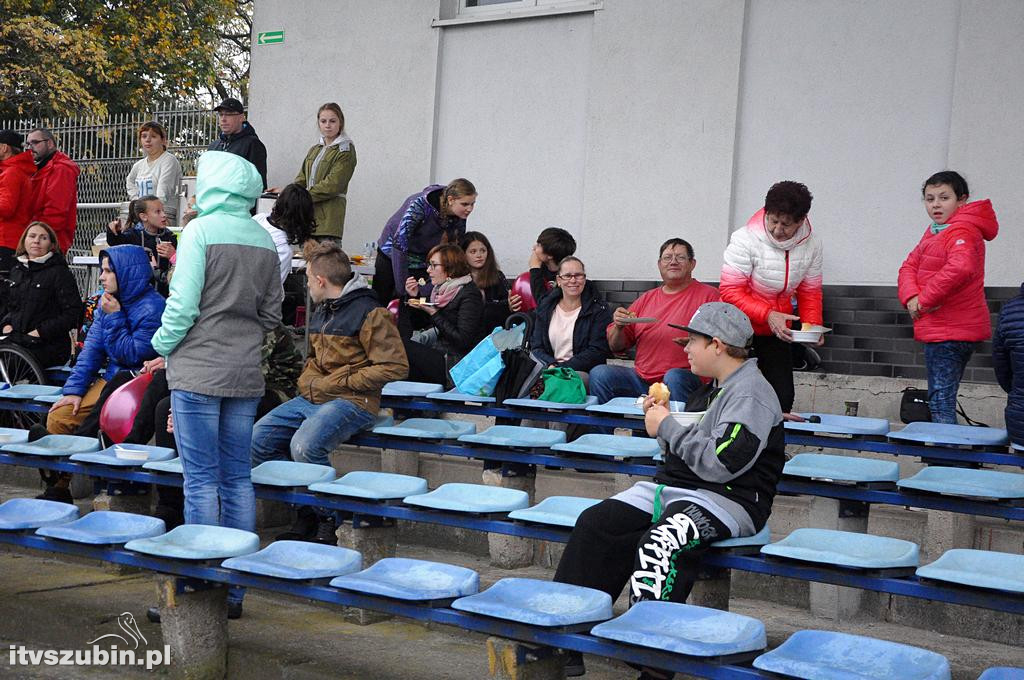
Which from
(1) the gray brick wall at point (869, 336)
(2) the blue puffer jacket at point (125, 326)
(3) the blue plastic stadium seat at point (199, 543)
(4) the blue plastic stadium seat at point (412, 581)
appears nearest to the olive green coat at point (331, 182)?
(2) the blue puffer jacket at point (125, 326)

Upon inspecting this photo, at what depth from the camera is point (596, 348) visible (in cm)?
605

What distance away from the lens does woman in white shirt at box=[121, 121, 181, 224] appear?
347 inches

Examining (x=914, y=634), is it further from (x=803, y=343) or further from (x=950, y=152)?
(x=950, y=152)

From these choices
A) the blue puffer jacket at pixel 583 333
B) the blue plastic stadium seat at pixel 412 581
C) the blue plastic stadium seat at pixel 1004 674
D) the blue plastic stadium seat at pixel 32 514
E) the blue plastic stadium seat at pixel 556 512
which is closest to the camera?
the blue plastic stadium seat at pixel 1004 674

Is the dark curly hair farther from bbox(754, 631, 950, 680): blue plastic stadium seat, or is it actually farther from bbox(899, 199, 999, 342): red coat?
bbox(754, 631, 950, 680): blue plastic stadium seat

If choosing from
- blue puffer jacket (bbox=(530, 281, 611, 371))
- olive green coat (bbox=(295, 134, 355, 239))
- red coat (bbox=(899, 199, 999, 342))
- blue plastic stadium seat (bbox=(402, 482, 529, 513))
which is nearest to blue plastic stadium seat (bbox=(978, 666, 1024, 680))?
blue plastic stadium seat (bbox=(402, 482, 529, 513))

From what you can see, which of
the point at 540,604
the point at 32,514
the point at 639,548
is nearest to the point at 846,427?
the point at 639,548

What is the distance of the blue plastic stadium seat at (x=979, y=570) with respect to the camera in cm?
295

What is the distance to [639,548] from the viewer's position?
3486 mm

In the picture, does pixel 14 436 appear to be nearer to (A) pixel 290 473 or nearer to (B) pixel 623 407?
(A) pixel 290 473

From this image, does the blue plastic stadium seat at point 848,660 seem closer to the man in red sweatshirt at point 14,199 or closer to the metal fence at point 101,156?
the man in red sweatshirt at point 14,199

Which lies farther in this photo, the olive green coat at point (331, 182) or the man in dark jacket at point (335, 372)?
the olive green coat at point (331, 182)

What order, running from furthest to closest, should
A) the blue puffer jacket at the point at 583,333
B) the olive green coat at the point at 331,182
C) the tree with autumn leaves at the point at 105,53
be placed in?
the tree with autumn leaves at the point at 105,53 < the olive green coat at the point at 331,182 < the blue puffer jacket at the point at 583,333

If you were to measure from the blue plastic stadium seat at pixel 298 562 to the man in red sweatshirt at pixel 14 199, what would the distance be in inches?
205
